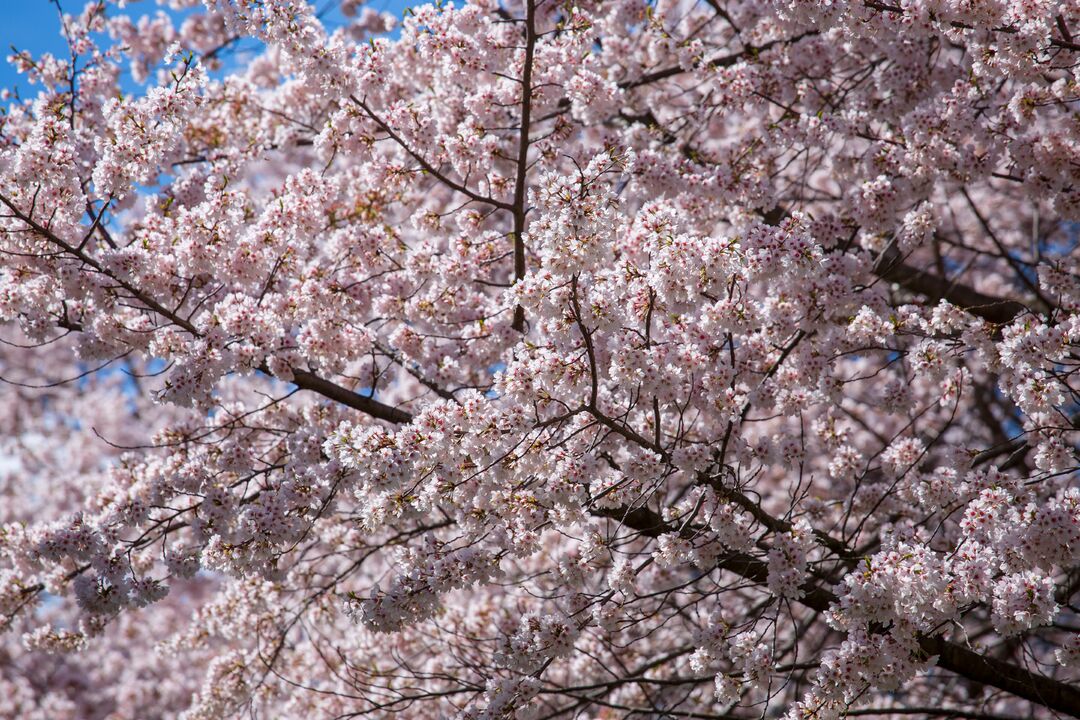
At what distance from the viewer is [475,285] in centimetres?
672

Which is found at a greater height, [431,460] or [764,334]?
[764,334]

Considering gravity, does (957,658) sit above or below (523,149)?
below

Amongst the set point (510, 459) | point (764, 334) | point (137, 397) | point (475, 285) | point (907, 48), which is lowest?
point (510, 459)

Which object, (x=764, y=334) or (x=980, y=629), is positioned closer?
(x=764, y=334)

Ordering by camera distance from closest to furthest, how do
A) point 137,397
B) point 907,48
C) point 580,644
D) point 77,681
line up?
point 907,48, point 580,644, point 77,681, point 137,397

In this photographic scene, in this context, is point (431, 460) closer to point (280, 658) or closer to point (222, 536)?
point (222, 536)

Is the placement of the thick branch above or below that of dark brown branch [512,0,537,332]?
below

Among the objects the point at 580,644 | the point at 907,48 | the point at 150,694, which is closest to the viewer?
the point at 907,48

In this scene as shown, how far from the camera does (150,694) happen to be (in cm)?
1514

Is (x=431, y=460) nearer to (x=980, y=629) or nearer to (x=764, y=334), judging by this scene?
(x=764, y=334)

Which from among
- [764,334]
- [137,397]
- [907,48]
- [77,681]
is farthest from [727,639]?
[137,397]

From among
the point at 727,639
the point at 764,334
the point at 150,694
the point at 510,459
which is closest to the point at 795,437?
the point at 764,334

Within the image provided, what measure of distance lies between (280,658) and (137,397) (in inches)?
508

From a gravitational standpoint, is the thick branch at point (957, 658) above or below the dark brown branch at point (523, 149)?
below
